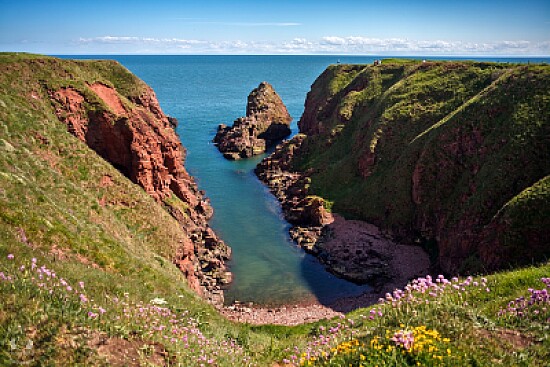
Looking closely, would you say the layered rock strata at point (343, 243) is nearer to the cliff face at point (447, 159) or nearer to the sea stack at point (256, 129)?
the cliff face at point (447, 159)

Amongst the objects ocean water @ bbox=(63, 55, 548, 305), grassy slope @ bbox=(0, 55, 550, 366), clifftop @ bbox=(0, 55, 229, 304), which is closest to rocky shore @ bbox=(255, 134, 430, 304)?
ocean water @ bbox=(63, 55, 548, 305)

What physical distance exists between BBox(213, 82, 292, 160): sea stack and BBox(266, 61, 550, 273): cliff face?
20.7 meters

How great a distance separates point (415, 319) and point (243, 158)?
90.0 m

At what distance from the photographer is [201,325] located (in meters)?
20.0

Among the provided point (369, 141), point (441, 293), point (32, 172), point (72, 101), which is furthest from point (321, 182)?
point (441, 293)

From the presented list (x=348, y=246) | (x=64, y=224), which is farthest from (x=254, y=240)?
(x=64, y=224)

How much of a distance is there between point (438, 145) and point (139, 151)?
39440mm

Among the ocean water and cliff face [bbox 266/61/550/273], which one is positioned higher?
cliff face [bbox 266/61/550/273]

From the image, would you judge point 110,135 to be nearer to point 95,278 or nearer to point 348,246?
point 95,278

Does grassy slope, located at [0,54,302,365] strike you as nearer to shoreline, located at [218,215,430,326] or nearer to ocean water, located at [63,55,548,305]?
shoreline, located at [218,215,430,326]

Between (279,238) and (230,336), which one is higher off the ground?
(230,336)

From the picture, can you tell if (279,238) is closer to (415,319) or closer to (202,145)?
(415,319)

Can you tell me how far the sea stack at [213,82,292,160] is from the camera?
10319cm

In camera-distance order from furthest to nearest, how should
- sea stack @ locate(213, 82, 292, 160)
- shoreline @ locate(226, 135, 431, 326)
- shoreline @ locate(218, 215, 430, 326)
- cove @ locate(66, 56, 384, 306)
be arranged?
sea stack @ locate(213, 82, 292, 160) < cove @ locate(66, 56, 384, 306) < shoreline @ locate(226, 135, 431, 326) < shoreline @ locate(218, 215, 430, 326)
